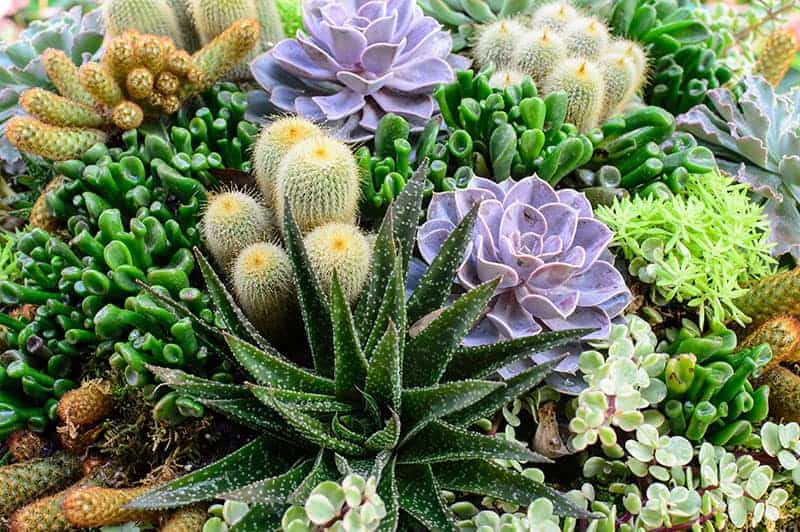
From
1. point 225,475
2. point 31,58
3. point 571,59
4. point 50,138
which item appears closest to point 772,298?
point 571,59

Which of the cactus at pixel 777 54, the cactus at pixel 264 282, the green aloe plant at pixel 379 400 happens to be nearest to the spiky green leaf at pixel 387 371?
the green aloe plant at pixel 379 400

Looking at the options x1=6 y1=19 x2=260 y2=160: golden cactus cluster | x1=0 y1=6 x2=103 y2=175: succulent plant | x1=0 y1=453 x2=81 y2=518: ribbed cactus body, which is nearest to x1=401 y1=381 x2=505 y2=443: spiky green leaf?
x1=0 y1=453 x2=81 y2=518: ribbed cactus body

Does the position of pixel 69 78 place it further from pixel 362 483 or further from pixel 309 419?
pixel 362 483

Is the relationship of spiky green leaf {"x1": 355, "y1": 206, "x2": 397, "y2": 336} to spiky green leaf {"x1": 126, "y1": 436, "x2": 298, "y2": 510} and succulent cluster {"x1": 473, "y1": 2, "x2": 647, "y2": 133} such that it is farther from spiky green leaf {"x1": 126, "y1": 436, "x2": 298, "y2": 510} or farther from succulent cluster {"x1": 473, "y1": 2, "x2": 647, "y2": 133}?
succulent cluster {"x1": 473, "y1": 2, "x2": 647, "y2": 133}

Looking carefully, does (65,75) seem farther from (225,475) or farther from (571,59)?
(571,59)

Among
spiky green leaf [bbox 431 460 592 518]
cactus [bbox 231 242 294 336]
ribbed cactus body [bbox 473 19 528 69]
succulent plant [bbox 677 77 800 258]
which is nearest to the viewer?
spiky green leaf [bbox 431 460 592 518]

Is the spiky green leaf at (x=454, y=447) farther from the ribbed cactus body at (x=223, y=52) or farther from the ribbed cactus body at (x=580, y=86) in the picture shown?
the ribbed cactus body at (x=223, y=52)

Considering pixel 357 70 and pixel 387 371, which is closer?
pixel 387 371
